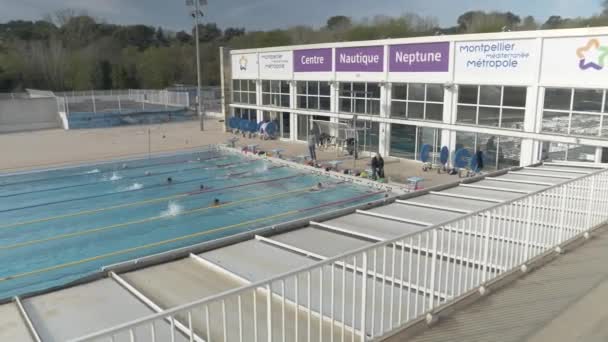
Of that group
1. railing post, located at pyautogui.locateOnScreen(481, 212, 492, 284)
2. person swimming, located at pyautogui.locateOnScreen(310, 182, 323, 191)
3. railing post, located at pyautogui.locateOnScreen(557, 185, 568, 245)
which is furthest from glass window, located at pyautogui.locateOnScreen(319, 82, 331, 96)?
railing post, located at pyautogui.locateOnScreen(481, 212, 492, 284)

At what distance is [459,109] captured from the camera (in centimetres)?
1988

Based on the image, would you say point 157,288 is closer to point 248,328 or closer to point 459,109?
point 248,328

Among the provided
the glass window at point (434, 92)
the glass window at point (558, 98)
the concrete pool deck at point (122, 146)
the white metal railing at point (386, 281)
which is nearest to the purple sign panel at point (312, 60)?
the concrete pool deck at point (122, 146)

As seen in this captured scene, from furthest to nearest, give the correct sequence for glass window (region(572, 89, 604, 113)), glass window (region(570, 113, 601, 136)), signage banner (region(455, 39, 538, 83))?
signage banner (region(455, 39, 538, 83)), glass window (region(570, 113, 601, 136)), glass window (region(572, 89, 604, 113))

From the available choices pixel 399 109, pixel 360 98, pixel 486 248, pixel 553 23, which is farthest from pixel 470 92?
pixel 553 23

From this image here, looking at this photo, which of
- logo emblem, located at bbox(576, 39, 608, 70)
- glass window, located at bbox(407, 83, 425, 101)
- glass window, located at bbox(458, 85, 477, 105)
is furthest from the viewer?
glass window, located at bbox(407, 83, 425, 101)

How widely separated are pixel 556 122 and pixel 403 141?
749cm

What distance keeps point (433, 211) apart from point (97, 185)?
16.0m

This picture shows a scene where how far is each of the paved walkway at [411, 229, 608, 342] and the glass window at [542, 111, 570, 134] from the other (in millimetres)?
11583

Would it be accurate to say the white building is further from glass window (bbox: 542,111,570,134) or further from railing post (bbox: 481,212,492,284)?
railing post (bbox: 481,212,492,284)

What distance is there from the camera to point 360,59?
23.9 m

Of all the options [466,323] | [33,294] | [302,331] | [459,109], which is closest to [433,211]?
[466,323]

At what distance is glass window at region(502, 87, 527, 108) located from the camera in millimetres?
17797

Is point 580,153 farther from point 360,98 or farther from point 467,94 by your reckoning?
point 360,98
